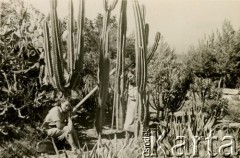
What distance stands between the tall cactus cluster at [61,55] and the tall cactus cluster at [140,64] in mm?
Answer: 1044

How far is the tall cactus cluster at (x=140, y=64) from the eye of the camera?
6.03 metres

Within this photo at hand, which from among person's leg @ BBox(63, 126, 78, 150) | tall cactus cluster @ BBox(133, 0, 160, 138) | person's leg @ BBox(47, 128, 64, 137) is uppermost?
tall cactus cluster @ BBox(133, 0, 160, 138)

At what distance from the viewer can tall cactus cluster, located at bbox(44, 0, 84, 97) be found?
6027mm

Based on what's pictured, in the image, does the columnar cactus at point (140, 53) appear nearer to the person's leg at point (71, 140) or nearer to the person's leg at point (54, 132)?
the person's leg at point (71, 140)

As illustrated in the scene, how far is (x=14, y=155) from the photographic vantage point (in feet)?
17.5

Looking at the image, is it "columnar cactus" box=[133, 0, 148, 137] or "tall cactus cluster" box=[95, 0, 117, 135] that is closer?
"columnar cactus" box=[133, 0, 148, 137]

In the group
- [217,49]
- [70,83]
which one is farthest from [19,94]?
[217,49]

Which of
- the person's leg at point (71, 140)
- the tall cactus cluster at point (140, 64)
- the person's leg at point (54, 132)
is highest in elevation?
the tall cactus cluster at point (140, 64)

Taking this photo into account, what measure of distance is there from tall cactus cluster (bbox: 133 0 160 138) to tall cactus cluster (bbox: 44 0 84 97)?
1.04 meters

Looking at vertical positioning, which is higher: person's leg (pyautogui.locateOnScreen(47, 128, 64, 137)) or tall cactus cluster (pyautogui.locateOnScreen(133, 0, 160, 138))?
tall cactus cluster (pyautogui.locateOnScreen(133, 0, 160, 138))

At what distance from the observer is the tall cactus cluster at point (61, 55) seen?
6027 mm

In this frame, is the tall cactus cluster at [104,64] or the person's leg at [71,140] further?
the tall cactus cluster at [104,64]

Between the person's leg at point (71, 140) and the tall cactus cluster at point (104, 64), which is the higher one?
the tall cactus cluster at point (104, 64)

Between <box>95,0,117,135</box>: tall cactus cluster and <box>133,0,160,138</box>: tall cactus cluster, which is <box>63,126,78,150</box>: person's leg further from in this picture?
<box>133,0,160,138</box>: tall cactus cluster
